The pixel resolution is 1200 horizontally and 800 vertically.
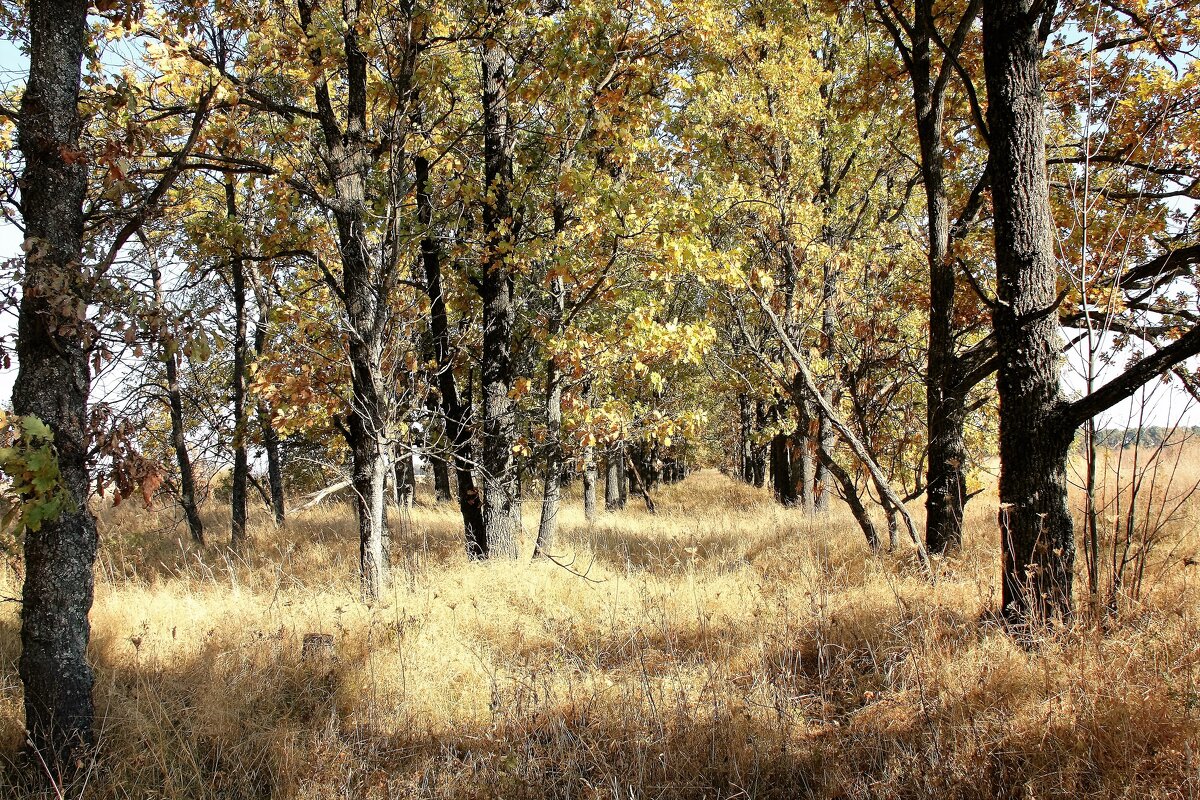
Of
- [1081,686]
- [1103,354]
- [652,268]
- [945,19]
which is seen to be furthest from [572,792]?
[945,19]

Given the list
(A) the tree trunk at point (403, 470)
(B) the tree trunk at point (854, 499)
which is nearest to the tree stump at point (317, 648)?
(A) the tree trunk at point (403, 470)

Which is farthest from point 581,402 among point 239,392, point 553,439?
point 239,392

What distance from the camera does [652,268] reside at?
745cm

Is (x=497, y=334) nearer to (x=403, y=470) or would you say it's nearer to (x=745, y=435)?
(x=403, y=470)

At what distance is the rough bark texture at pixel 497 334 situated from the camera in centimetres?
817

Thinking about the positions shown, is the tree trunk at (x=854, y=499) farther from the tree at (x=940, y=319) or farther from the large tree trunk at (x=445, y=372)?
the large tree trunk at (x=445, y=372)

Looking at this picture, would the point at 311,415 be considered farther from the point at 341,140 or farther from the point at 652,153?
the point at 652,153

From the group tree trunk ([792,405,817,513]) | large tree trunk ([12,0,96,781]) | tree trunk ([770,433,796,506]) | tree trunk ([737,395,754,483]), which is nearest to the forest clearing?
large tree trunk ([12,0,96,781])

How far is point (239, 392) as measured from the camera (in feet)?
35.1

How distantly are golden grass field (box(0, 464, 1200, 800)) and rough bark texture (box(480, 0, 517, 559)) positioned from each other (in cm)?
206

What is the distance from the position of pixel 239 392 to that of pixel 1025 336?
36.2ft

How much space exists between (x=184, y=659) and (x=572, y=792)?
3385mm

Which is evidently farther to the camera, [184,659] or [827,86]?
[827,86]

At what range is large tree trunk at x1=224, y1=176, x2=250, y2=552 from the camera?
8.84 metres
